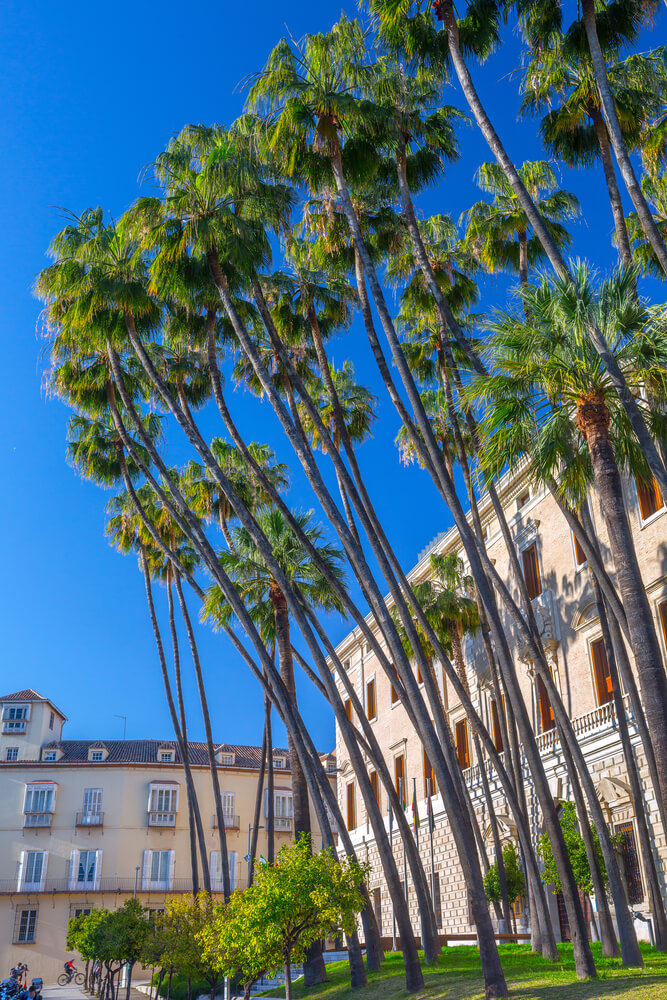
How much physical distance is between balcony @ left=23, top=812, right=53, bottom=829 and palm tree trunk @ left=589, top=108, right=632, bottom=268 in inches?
1976

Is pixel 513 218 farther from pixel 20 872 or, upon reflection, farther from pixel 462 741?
pixel 20 872

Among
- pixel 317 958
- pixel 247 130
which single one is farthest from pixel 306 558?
pixel 247 130

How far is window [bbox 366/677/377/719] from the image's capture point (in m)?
48.7

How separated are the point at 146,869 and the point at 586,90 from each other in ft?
164

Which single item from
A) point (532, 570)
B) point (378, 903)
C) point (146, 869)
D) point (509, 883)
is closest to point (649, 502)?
point (532, 570)

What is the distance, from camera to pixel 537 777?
51.2 ft

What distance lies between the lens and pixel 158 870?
179 ft

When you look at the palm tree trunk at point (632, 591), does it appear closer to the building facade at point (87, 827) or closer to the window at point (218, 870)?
the building facade at point (87, 827)

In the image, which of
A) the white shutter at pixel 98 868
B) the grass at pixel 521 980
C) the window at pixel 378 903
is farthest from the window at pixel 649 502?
the white shutter at pixel 98 868

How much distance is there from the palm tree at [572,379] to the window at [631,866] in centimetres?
1221

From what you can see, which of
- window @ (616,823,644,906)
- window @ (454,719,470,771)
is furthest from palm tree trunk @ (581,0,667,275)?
window @ (454,719,470,771)

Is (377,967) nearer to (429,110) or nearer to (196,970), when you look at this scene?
(196,970)

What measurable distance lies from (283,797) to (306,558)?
34.4 metres

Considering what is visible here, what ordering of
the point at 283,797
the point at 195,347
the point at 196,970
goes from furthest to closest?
the point at 283,797 < the point at 195,347 < the point at 196,970
